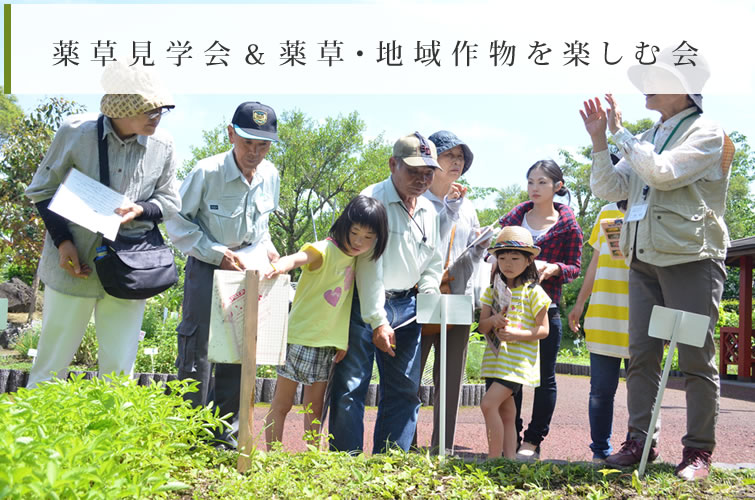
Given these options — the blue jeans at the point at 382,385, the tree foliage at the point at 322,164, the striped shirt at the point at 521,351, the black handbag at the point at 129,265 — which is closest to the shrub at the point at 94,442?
the black handbag at the point at 129,265

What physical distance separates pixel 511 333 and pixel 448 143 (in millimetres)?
1272

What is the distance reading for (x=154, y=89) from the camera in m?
3.09

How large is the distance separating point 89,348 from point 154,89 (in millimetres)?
6546

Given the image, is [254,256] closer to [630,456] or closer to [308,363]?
[308,363]

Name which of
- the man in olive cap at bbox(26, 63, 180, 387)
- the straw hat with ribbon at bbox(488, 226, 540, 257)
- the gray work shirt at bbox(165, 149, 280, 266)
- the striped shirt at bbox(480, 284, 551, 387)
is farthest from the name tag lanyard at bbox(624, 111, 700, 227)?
the man in olive cap at bbox(26, 63, 180, 387)

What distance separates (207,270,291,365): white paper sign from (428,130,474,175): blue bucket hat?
1.78 metres

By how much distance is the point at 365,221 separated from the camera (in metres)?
3.40

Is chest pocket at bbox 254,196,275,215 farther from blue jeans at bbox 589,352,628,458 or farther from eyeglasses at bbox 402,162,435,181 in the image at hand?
blue jeans at bbox 589,352,628,458

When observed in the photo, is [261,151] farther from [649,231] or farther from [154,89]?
[649,231]

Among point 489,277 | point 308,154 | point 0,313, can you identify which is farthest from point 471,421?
point 308,154

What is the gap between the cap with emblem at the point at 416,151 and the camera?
3.54m

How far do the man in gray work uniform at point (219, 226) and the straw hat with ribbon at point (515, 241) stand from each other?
1.40 m

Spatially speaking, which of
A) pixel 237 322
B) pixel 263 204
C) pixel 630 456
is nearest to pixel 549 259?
pixel 630 456

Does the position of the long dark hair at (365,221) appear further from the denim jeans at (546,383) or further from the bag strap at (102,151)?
the denim jeans at (546,383)
